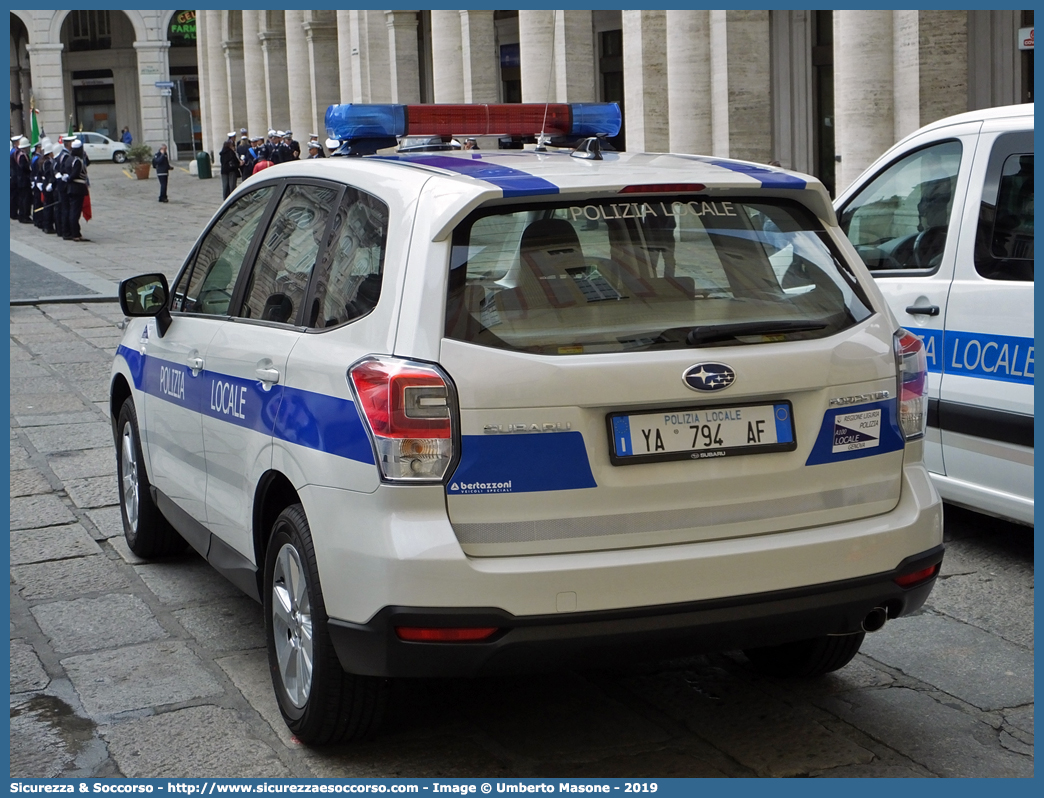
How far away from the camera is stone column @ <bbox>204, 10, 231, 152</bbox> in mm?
57156

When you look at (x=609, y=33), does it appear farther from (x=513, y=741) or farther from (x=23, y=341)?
(x=513, y=741)

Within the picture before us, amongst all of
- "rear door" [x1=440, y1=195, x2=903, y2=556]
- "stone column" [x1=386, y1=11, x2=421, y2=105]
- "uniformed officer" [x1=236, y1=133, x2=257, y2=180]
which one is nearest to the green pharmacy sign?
"uniformed officer" [x1=236, y1=133, x2=257, y2=180]

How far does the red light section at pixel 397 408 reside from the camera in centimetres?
331

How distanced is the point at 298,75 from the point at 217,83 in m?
13.2

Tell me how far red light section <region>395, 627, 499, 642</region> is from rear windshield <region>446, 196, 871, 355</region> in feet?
2.22

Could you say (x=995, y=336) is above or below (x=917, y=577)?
above

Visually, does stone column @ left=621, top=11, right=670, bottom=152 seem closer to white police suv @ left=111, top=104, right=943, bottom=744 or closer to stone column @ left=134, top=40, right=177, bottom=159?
white police suv @ left=111, top=104, right=943, bottom=744

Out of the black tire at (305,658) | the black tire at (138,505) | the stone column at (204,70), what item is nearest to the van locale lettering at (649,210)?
the black tire at (305,658)

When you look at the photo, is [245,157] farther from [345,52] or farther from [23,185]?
[23,185]

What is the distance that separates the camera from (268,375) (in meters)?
3.99

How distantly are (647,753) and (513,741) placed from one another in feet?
1.25

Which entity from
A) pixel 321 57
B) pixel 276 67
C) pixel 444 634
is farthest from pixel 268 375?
pixel 276 67

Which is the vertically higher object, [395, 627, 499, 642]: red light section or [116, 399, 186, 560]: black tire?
[395, 627, 499, 642]: red light section

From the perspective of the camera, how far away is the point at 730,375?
3.45 meters
